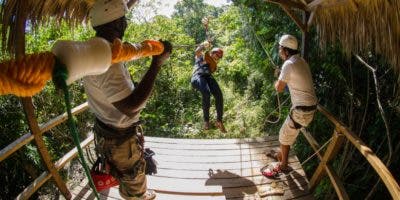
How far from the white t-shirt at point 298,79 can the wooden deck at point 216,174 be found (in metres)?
1.20

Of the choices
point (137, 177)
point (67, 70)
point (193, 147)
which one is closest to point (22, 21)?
point (137, 177)

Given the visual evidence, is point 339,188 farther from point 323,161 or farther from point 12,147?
point 12,147

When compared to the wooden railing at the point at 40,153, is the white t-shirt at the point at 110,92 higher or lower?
higher

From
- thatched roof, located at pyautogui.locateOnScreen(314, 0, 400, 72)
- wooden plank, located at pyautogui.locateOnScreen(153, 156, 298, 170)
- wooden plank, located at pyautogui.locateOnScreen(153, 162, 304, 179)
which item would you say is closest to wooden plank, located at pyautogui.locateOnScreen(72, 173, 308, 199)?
wooden plank, located at pyautogui.locateOnScreen(153, 162, 304, 179)

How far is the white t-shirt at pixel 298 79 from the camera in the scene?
3.91 metres

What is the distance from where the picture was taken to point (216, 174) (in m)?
4.76

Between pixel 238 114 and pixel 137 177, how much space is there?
7.54 metres

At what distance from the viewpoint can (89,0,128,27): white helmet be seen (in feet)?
7.45

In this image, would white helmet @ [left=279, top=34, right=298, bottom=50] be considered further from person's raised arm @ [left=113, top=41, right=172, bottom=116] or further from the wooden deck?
person's raised arm @ [left=113, top=41, right=172, bottom=116]

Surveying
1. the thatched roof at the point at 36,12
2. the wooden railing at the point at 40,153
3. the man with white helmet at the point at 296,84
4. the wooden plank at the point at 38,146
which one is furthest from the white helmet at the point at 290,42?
the wooden plank at the point at 38,146

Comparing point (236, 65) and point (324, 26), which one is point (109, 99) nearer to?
point (324, 26)

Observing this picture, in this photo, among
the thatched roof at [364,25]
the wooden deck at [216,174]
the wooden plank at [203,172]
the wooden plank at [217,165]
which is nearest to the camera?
the thatched roof at [364,25]

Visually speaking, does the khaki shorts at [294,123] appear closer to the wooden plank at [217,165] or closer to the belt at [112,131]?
the wooden plank at [217,165]

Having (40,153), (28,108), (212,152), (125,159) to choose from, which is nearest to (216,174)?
(212,152)
